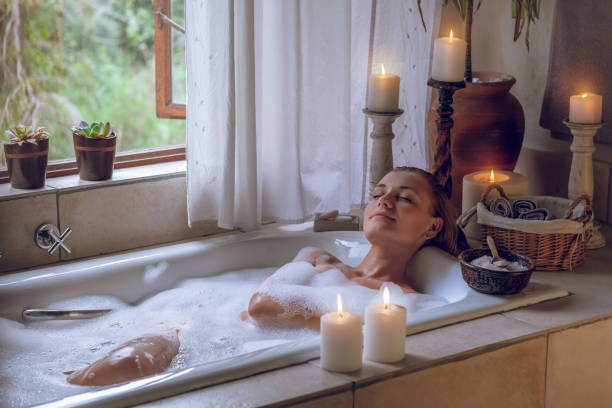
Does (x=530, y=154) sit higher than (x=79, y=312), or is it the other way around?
(x=530, y=154)

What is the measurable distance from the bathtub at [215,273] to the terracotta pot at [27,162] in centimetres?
25

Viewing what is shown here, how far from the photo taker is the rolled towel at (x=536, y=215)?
6.57ft

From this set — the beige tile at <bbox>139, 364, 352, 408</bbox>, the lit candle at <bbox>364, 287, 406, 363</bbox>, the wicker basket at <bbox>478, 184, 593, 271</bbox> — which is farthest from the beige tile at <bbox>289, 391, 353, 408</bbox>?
the wicker basket at <bbox>478, 184, 593, 271</bbox>

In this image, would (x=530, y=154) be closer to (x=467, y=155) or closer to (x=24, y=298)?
(x=467, y=155)

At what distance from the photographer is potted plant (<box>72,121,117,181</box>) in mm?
2146

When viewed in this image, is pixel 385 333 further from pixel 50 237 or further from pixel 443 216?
pixel 50 237

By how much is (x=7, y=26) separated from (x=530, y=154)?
105 inches

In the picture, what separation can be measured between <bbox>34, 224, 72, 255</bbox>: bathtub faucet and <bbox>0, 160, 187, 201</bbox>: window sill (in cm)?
10

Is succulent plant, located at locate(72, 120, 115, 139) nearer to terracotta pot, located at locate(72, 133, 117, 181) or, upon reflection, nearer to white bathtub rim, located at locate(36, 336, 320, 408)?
terracotta pot, located at locate(72, 133, 117, 181)

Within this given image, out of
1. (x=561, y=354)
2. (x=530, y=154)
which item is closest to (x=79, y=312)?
(x=561, y=354)

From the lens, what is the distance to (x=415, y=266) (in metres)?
2.06

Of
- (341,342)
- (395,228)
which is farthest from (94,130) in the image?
(341,342)

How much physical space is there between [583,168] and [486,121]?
326mm

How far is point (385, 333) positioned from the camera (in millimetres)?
1454
